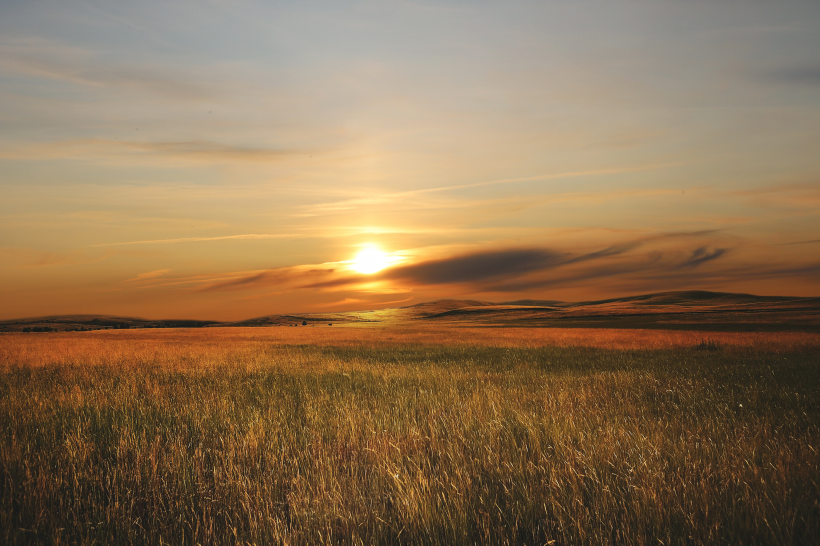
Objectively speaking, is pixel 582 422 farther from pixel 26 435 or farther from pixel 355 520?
pixel 26 435

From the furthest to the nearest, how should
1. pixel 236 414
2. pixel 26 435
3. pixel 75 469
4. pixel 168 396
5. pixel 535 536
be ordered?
pixel 168 396, pixel 236 414, pixel 26 435, pixel 75 469, pixel 535 536

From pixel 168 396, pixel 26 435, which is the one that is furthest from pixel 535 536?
pixel 168 396

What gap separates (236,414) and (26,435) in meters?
3.01

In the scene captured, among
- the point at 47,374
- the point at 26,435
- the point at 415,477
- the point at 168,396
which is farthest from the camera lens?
the point at 47,374

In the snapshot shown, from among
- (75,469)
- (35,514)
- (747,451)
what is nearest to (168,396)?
(75,469)

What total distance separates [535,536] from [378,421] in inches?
148

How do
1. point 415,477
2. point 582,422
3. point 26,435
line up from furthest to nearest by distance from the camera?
point 582,422 → point 26,435 → point 415,477

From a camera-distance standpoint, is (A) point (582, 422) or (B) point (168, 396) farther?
(B) point (168, 396)

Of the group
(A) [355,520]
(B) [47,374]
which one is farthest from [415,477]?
(B) [47,374]

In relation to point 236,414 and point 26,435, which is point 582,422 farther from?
point 26,435

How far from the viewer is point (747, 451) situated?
17.2ft

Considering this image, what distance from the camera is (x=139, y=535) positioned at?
12.6 ft

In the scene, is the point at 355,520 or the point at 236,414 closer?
the point at 355,520

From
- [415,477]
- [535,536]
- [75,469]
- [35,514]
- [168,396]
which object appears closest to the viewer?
[535,536]
